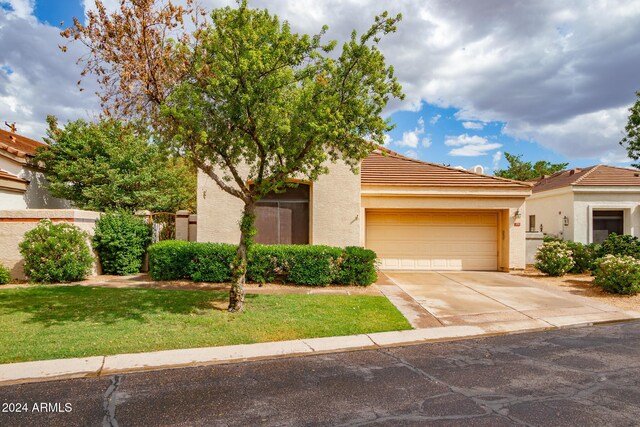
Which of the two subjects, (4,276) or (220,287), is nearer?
(220,287)

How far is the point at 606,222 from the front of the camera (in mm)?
18953

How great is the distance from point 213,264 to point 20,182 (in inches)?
392

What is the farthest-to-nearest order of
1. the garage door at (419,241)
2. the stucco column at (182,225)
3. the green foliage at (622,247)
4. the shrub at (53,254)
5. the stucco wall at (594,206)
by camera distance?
the stucco wall at (594,206) < the garage door at (419,241) < the stucco column at (182,225) < the green foliage at (622,247) < the shrub at (53,254)

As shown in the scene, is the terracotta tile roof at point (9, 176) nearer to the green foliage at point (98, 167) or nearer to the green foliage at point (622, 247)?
the green foliage at point (98, 167)

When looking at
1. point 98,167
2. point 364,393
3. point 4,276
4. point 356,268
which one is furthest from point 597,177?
point 4,276

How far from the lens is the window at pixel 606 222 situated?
744 inches

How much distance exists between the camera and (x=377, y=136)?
746cm

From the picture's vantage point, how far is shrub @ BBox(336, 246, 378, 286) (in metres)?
11.1

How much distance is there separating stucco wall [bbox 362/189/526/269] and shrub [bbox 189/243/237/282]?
5733 mm

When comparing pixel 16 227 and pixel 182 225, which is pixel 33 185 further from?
pixel 182 225

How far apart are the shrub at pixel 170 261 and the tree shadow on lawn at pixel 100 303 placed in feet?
4.85

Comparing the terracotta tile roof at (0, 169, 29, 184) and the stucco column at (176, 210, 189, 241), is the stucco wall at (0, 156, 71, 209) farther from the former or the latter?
the stucco column at (176, 210, 189, 241)

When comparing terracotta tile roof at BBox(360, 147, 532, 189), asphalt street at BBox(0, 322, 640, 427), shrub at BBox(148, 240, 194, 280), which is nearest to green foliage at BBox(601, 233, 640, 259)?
terracotta tile roof at BBox(360, 147, 532, 189)

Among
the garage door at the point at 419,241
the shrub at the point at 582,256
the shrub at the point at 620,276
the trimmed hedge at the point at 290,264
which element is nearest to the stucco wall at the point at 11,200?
the trimmed hedge at the point at 290,264
